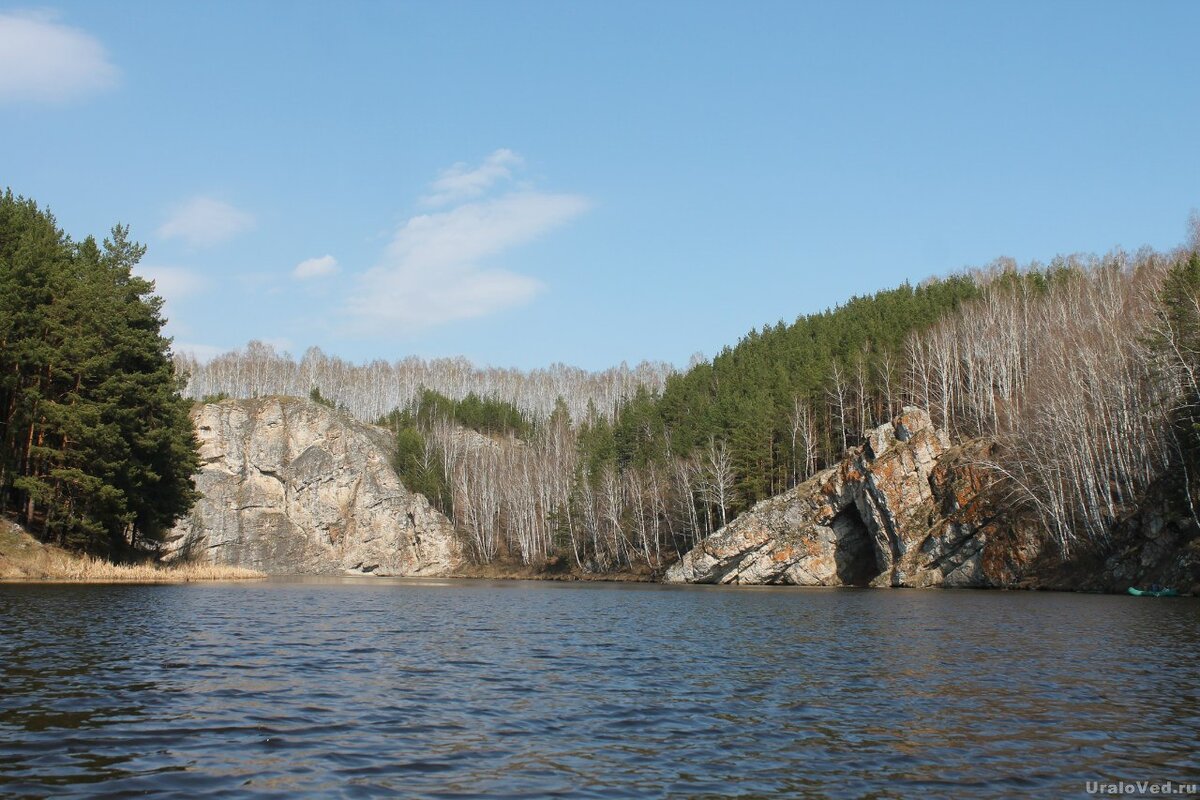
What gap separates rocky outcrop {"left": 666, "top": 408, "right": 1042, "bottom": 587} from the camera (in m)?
71.4

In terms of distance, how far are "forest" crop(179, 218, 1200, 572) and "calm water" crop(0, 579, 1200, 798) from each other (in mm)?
35638

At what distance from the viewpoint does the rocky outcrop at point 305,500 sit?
133375mm

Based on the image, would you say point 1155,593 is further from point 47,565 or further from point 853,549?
point 47,565

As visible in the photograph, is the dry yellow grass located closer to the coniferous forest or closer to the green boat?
the coniferous forest

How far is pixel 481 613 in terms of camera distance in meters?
42.1

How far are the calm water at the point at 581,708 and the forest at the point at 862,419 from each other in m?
35.6

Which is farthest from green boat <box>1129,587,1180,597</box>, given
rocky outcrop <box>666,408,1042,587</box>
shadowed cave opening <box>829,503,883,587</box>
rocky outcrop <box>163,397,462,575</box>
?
rocky outcrop <box>163,397,462,575</box>

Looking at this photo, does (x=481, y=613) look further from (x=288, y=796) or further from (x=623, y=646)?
(x=288, y=796)

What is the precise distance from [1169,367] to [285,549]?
396 ft

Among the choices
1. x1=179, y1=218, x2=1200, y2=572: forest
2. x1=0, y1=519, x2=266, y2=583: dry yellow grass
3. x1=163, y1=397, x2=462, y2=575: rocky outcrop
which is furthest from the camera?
x1=163, y1=397, x2=462, y2=575: rocky outcrop

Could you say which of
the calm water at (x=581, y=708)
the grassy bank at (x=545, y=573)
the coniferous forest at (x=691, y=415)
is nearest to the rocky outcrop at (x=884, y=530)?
the coniferous forest at (x=691, y=415)

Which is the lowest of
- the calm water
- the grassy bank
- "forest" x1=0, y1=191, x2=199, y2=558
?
the grassy bank

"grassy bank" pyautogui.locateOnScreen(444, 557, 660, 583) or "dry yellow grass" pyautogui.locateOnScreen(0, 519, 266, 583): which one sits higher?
"dry yellow grass" pyautogui.locateOnScreen(0, 519, 266, 583)

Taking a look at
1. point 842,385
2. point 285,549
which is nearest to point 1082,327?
point 842,385
